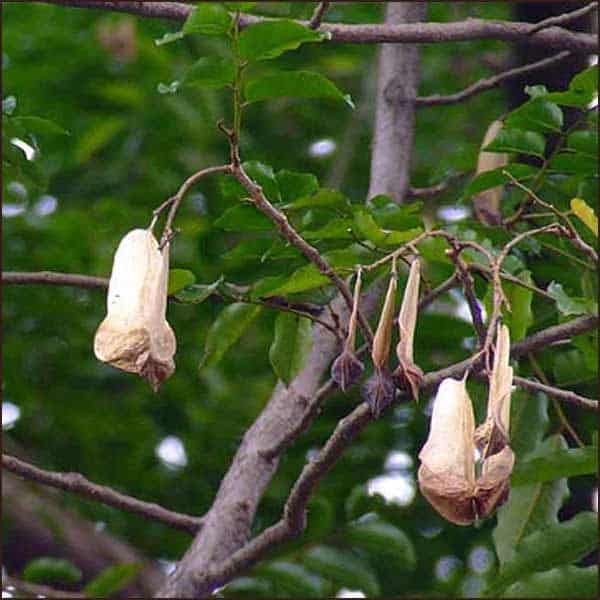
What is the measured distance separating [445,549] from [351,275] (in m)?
1.31

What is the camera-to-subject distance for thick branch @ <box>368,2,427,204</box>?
2113 mm

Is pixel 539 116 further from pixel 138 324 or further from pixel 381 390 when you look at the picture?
pixel 138 324

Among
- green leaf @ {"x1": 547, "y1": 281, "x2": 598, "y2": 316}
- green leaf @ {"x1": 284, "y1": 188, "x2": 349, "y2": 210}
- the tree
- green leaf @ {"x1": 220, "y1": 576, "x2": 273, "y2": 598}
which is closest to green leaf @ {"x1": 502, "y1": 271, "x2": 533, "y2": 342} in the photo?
the tree

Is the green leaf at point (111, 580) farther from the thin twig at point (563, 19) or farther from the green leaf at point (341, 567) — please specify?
the thin twig at point (563, 19)

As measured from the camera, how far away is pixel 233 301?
63.2 inches

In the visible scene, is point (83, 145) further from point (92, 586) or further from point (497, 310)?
point (497, 310)

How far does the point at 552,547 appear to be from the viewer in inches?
65.7

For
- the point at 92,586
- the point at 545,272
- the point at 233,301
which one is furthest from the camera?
the point at 92,586

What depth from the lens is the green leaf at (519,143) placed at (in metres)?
1.70

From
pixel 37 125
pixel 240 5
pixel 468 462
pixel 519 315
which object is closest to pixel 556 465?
pixel 519 315

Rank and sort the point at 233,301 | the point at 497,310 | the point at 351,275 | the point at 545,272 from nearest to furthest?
1. the point at 497,310
2. the point at 351,275
3. the point at 233,301
4. the point at 545,272

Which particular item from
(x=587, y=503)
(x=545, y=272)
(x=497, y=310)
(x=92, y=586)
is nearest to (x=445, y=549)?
(x=587, y=503)

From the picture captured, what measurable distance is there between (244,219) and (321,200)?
3.5 inches

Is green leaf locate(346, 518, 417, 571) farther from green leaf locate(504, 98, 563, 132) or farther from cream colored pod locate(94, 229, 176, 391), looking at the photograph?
cream colored pod locate(94, 229, 176, 391)
